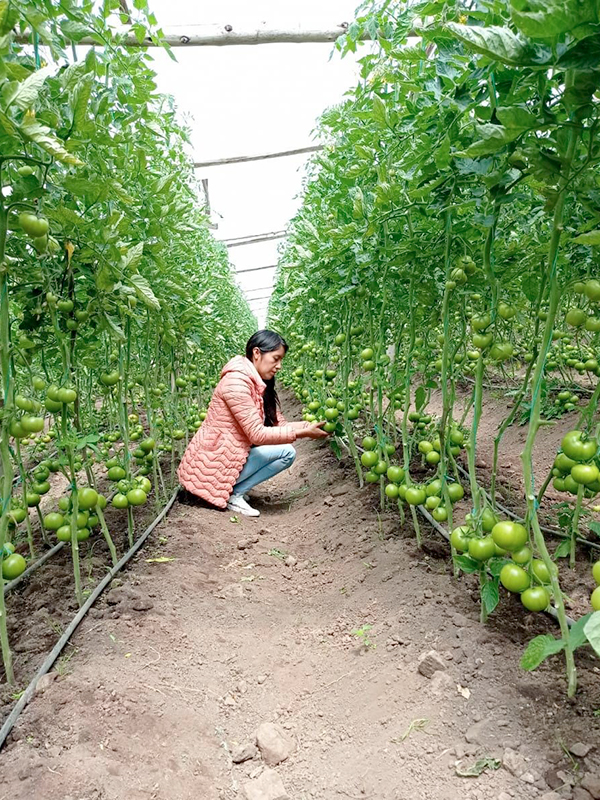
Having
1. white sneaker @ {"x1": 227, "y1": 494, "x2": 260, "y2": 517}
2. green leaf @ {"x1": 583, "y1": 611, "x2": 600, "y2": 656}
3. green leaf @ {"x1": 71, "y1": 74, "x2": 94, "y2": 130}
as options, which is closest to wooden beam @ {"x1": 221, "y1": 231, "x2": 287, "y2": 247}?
white sneaker @ {"x1": 227, "y1": 494, "x2": 260, "y2": 517}

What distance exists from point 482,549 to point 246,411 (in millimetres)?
2487

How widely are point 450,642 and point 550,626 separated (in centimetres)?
35

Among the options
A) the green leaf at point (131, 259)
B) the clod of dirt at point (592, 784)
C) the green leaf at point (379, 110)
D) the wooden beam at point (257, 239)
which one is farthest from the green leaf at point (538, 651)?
the wooden beam at point (257, 239)

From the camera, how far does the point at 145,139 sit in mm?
2592

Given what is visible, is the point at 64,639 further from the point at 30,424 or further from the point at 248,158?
the point at 248,158

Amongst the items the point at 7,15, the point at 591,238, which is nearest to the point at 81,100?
the point at 7,15

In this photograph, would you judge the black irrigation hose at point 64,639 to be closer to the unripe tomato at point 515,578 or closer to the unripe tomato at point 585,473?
the unripe tomato at point 515,578

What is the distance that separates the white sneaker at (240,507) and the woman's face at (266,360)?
98cm

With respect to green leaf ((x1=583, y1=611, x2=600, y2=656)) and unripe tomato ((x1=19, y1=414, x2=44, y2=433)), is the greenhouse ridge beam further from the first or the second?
green leaf ((x1=583, y1=611, x2=600, y2=656))

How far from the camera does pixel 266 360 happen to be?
4.00m

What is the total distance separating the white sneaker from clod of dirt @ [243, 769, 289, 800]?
2.46 metres

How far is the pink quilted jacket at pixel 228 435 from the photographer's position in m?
3.79

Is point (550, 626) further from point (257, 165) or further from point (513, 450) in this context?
point (257, 165)

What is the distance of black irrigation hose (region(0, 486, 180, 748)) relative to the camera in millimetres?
1584
